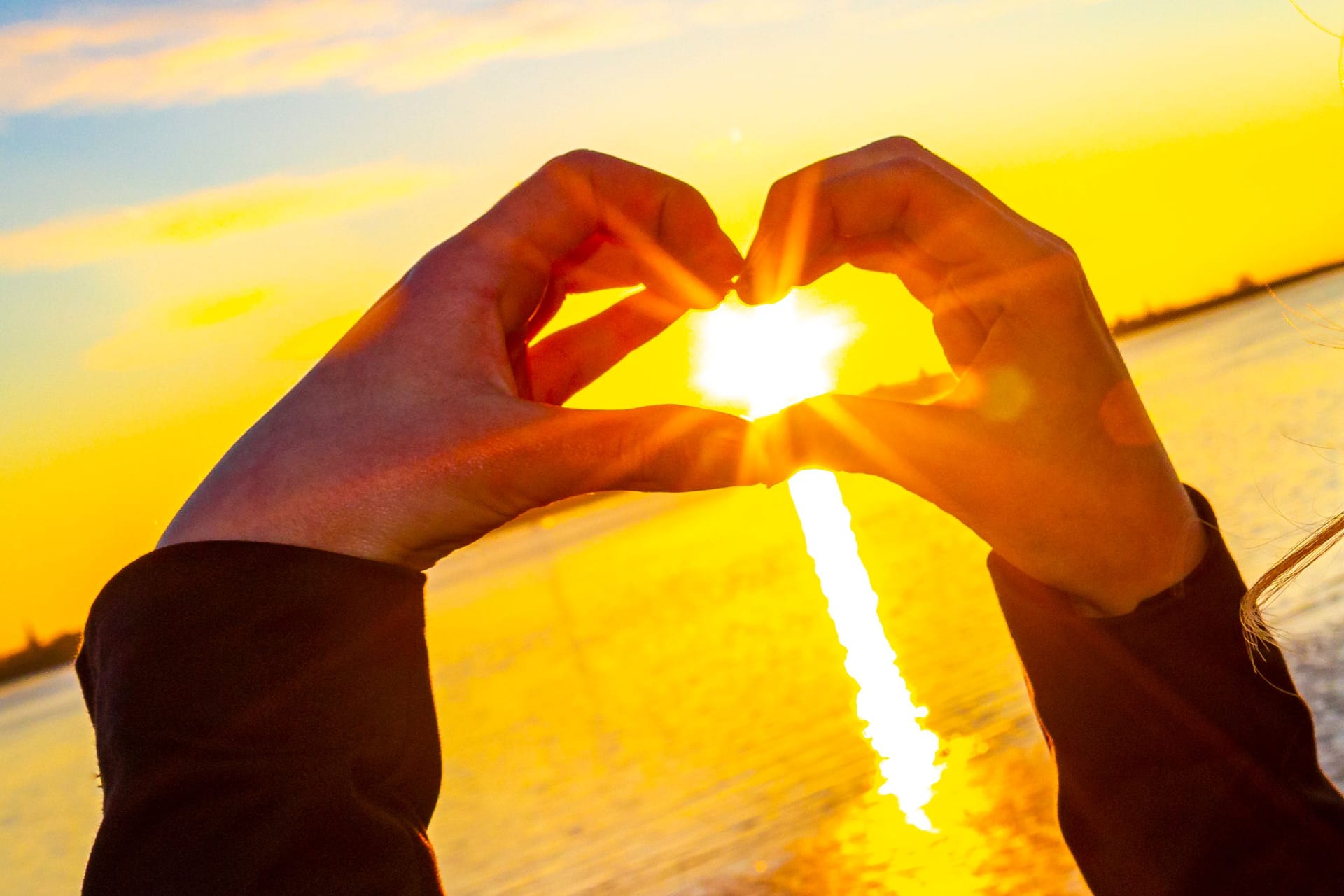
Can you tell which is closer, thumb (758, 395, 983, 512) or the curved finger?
thumb (758, 395, 983, 512)

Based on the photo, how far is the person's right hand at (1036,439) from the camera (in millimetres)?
1197

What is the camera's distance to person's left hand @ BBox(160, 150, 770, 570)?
101 centimetres

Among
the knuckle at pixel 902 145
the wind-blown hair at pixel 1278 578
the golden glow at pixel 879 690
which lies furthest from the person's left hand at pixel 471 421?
the golden glow at pixel 879 690

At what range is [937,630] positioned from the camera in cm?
900

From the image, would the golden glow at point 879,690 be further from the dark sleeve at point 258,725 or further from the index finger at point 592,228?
the dark sleeve at point 258,725

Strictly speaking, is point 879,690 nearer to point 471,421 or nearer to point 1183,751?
point 1183,751

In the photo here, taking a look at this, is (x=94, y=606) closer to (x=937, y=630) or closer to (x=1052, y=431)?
(x=1052, y=431)

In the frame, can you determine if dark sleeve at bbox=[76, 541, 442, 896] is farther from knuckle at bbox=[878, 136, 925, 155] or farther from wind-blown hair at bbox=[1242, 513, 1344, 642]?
wind-blown hair at bbox=[1242, 513, 1344, 642]

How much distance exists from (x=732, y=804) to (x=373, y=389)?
5.53 metres

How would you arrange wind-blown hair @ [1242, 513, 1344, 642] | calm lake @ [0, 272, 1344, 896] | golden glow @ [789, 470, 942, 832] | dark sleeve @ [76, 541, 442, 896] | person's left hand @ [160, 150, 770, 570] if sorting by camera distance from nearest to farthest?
dark sleeve @ [76, 541, 442, 896]
person's left hand @ [160, 150, 770, 570]
wind-blown hair @ [1242, 513, 1344, 642]
calm lake @ [0, 272, 1344, 896]
golden glow @ [789, 470, 942, 832]

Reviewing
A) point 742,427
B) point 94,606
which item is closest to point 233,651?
point 94,606

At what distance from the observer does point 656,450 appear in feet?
3.85

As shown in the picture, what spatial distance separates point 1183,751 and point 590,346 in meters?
0.91

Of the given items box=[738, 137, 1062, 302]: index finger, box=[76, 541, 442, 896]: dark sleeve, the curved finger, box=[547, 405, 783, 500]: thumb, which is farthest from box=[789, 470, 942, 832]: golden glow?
box=[76, 541, 442, 896]: dark sleeve
